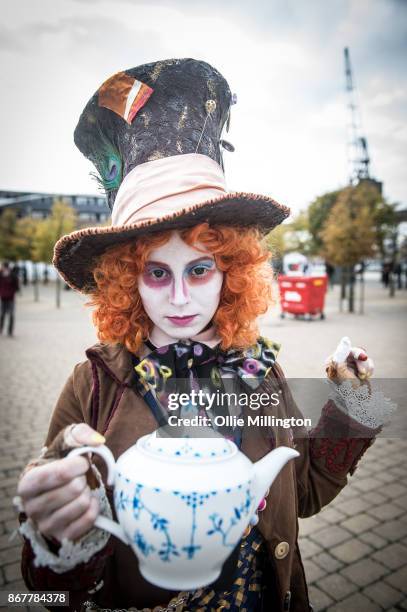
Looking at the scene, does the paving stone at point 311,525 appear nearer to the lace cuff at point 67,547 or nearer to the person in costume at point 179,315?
the person in costume at point 179,315

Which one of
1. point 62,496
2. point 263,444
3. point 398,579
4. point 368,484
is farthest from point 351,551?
point 62,496

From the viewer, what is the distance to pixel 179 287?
1217mm

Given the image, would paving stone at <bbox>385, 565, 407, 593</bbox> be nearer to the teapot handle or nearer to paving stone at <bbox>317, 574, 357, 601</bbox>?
paving stone at <bbox>317, 574, 357, 601</bbox>

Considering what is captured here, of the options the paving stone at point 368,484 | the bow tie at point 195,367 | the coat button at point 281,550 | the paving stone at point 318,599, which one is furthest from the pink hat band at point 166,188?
the paving stone at point 368,484

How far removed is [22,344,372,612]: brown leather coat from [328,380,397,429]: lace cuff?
3cm

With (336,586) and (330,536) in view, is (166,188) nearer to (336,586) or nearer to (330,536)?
(336,586)

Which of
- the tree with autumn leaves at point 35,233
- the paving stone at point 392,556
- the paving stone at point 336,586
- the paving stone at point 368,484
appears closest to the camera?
the paving stone at point 336,586

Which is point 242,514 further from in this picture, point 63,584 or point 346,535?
point 346,535

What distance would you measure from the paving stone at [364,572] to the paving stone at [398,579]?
0.04 m

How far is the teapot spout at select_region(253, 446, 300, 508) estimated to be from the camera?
2.84 ft

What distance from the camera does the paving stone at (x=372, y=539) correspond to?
2.81 m

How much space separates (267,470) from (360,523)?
2.76m

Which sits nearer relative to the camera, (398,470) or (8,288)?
(398,470)

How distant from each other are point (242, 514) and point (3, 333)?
1180cm
